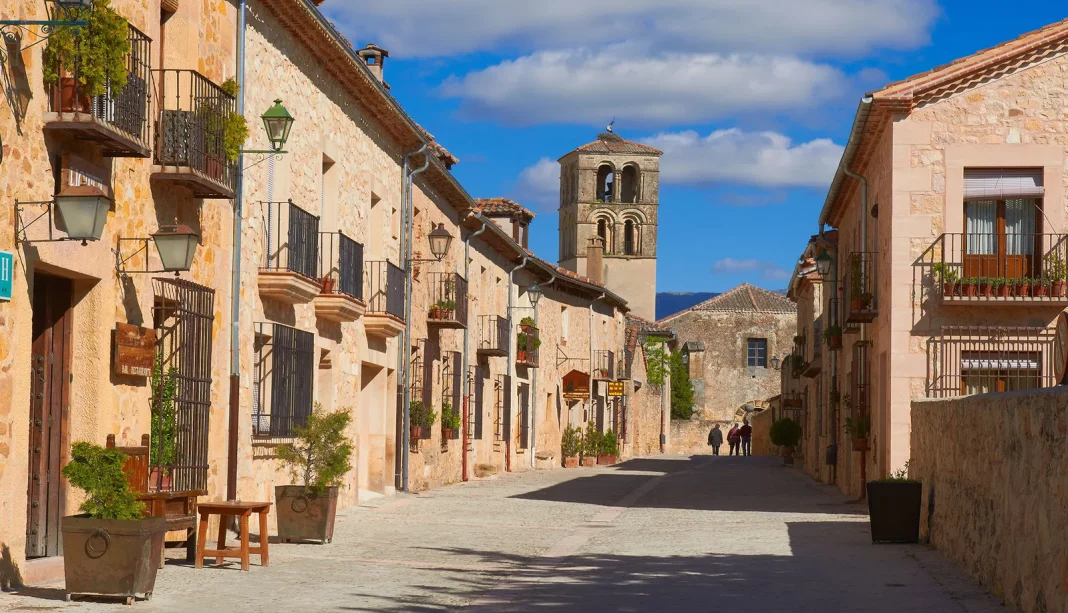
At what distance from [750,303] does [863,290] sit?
53.1 m

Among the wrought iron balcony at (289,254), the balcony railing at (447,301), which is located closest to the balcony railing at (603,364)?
the balcony railing at (447,301)

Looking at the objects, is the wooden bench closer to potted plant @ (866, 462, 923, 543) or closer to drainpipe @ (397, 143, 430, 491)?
potted plant @ (866, 462, 923, 543)

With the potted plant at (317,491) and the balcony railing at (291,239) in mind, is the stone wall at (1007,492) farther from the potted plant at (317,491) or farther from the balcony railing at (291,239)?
the balcony railing at (291,239)

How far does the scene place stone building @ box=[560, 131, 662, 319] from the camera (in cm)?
Result: 7638

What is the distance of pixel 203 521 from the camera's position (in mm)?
11039

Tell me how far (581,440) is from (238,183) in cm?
2702

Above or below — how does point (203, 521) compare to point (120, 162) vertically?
below

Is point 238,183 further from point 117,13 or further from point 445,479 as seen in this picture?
point 445,479

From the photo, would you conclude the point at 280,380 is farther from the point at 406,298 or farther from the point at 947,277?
the point at 947,277

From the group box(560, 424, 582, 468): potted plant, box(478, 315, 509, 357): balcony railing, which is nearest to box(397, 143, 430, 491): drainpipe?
box(478, 315, 509, 357): balcony railing

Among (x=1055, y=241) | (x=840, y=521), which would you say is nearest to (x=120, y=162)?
(x=840, y=521)

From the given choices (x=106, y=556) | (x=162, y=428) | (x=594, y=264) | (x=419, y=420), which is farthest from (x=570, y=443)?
(x=106, y=556)

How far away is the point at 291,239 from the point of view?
51.2 feet

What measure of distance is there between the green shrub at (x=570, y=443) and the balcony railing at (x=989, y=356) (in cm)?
2185
